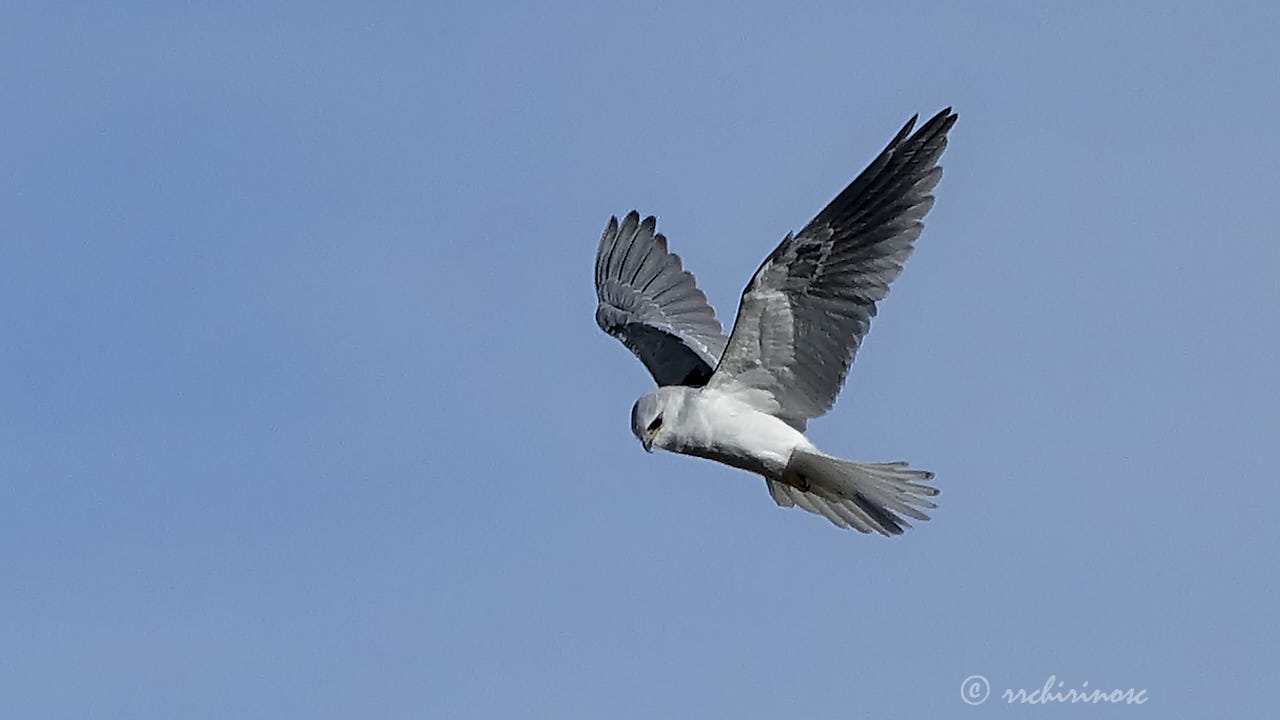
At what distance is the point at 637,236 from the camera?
1549 centimetres

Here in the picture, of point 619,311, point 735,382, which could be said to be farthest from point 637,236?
point 735,382

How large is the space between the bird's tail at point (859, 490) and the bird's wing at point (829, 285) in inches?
12.7

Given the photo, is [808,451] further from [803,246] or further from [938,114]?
[938,114]

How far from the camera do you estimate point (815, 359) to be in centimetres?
1200

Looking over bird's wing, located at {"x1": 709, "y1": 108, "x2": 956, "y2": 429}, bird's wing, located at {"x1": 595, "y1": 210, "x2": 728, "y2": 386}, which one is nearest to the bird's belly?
bird's wing, located at {"x1": 709, "y1": 108, "x2": 956, "y2": 429}

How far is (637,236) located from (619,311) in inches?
32.0

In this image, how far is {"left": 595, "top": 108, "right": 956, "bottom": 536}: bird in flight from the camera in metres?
11.6

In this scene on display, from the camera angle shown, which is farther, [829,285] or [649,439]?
[649,439]

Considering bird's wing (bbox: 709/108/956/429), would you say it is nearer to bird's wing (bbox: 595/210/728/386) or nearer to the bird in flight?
the bird in flight

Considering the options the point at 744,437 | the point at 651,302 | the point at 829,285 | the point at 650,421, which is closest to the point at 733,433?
the point at 744,437

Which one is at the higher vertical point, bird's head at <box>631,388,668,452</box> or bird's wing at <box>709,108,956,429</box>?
bird's wing at <box>709,108,956,429</box>

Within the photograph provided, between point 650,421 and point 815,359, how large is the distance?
0.99 metres

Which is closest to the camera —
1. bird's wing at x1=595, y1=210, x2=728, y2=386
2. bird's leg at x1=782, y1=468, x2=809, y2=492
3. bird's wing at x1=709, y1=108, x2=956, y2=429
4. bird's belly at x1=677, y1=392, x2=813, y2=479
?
bird's wing at x1=709, y1=108, x2=956, y2=429

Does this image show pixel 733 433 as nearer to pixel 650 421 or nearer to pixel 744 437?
pixel 744 437
